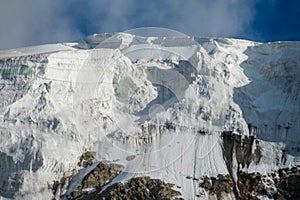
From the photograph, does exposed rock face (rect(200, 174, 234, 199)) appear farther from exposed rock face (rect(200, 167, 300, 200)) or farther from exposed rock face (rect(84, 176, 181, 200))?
exposed rock face (rect(84, 176, 181, 200))

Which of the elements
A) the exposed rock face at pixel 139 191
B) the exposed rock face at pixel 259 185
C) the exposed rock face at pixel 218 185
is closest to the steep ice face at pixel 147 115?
the exposed rock face at pixel 218 185

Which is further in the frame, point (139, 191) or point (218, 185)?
point (218, 185)

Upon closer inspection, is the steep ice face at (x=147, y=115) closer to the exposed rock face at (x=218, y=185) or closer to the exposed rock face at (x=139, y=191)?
the exposed rock face at (x=218, y=185)

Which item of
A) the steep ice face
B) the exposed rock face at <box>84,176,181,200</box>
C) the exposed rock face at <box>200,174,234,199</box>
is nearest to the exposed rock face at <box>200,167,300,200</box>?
the exposed rock face at <box>200,174,234,199</box>

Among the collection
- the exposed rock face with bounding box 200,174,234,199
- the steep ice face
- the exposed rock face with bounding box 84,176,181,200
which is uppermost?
the steep ice face

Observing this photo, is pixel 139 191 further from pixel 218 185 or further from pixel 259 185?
pixel 259 185

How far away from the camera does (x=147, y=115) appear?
87.8m

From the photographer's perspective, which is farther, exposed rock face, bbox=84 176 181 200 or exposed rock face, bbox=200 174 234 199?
exposed rock face, bbox=200 174 234 199

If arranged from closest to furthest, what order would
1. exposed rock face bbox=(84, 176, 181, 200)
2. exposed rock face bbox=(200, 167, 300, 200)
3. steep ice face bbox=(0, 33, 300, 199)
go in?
1. exposed rock face bbox=(84, 176, 181, 200)
2. exposed rock face bbox=(200, 167, 300, 200)
3. steep ice face bbox=(0, 33, 300, 199)

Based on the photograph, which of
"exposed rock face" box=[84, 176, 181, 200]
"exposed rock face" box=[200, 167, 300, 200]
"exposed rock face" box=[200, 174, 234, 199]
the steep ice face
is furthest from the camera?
the steep ice face

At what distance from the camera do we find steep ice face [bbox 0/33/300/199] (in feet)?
262

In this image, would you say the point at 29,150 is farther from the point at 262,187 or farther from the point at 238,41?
the point at 238,41

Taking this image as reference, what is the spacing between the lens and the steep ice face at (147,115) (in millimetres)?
79875

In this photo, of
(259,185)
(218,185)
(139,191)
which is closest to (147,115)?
(139,191)
